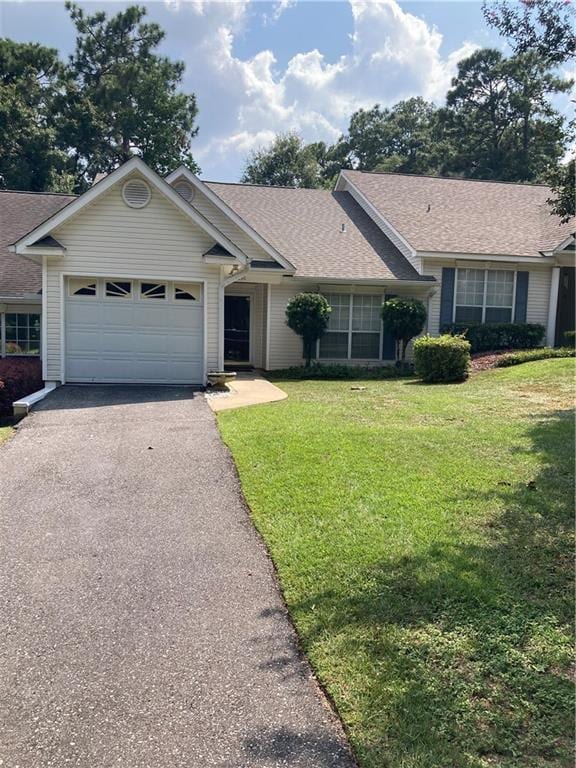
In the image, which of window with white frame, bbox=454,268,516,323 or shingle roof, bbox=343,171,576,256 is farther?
window with white frame, bbox=454,268,516,323

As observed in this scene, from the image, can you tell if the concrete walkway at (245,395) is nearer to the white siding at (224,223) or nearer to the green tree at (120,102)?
the white siding at (224,223)

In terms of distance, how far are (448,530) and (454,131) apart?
46621 millimetres

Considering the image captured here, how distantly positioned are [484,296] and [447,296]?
1327 millimetres

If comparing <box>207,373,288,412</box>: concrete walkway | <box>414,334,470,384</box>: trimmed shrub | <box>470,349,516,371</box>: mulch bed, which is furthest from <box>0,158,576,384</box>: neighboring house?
<box>414,334,470,384</box>: trimmed shrub

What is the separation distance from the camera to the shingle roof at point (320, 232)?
17.8 m

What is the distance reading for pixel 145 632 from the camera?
3.76 m

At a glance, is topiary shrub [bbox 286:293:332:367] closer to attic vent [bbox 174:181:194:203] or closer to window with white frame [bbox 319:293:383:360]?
window with white frame [bbox 319:293:383:360]

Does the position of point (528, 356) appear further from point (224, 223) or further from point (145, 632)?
point (145, 632)

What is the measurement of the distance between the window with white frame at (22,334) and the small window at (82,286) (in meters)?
4.14

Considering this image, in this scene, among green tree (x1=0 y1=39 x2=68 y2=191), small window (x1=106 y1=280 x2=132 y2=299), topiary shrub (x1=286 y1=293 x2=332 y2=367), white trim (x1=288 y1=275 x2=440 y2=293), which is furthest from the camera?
green tree (x1=0 y1=39 x2=68 y2=191)

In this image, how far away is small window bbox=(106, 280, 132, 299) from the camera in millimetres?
13430

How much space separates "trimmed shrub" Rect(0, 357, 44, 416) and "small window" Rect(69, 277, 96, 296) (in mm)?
1988

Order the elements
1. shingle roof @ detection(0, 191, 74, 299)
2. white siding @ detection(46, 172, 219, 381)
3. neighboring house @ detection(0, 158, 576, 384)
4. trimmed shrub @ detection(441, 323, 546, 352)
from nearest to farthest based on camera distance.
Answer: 1. white siding @ detection(46, 172, 219, 381)
2. neighboring house @ detection(0, 158, 576, 384)
3. shingle roof @ detection(0, 191, 74, 299)
4. trimmed shrub @ detection(441, 323, 546, 352)

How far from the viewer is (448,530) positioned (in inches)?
195
